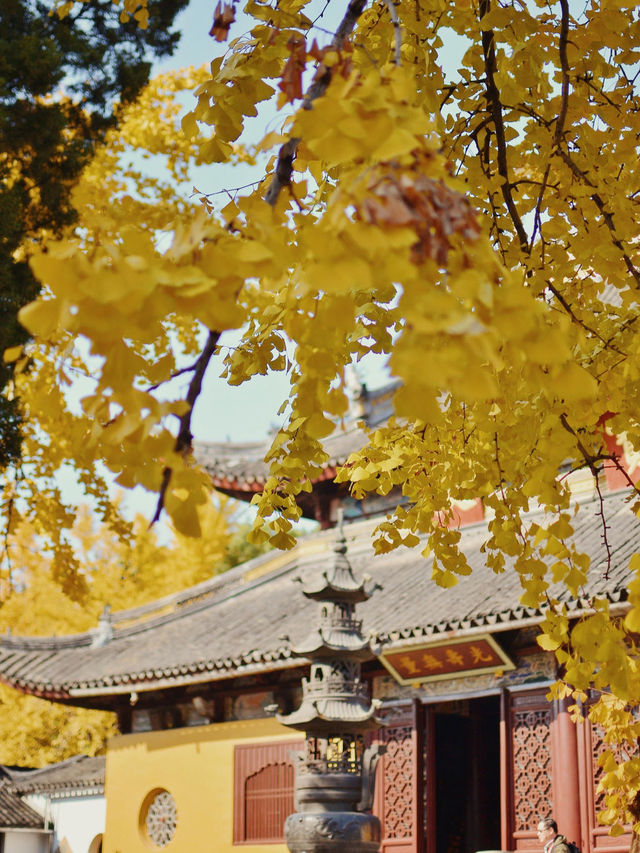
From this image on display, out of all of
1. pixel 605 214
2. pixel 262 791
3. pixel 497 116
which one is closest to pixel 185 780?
pixel 262 791

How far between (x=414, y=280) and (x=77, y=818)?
593 inches

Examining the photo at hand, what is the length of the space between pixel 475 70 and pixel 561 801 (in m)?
6.58

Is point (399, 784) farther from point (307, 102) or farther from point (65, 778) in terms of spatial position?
point (307, 102)

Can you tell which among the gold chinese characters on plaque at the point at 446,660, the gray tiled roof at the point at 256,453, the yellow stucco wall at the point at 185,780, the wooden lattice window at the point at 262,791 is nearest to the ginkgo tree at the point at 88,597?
the gray tiled roof at the point at 256,453

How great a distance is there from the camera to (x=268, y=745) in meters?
10.1

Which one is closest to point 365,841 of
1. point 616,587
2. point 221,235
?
point 616,587

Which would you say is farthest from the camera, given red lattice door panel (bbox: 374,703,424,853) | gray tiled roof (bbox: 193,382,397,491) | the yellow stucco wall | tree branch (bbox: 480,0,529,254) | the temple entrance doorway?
gray tiled roof (bbox: 193,382,397,491)

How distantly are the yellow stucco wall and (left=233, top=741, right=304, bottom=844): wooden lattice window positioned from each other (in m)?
0.09

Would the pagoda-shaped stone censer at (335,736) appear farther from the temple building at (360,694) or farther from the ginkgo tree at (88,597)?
the ginkgo tree at (88,597)

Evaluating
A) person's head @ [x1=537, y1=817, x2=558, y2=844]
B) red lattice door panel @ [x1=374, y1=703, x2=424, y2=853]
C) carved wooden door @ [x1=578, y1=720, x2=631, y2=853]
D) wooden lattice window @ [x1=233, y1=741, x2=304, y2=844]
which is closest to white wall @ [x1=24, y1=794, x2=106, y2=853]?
wooden lattice window @ [x1=233, y1=741, x2=304, y2=844]

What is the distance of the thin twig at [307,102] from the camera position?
1.68 meters

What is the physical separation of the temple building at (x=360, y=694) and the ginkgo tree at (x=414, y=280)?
3.50 m

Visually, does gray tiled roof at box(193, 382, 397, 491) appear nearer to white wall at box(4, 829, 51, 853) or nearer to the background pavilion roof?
the background pavilion roof

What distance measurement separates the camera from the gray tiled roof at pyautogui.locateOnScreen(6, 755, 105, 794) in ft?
47.5
